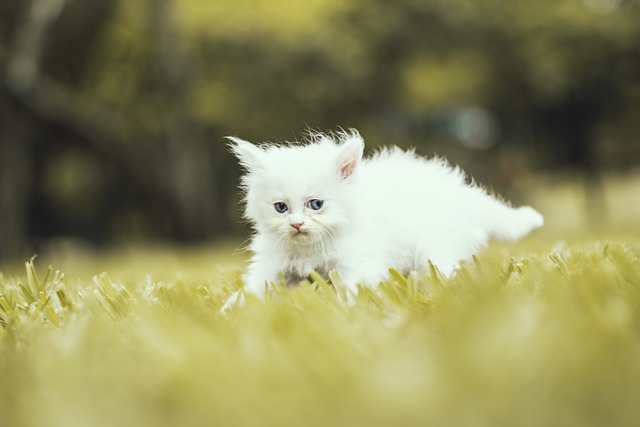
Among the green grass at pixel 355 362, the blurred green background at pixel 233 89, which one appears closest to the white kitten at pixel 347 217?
the green grass at pixel 355 362

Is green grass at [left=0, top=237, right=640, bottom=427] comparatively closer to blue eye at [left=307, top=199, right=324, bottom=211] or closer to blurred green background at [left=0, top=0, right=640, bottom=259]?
blue eye at [left=307, top=199, right=324, bottom=211]

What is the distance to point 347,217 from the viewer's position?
8.43ft

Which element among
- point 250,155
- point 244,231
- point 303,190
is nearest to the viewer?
point 303,190

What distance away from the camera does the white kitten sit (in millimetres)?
2520

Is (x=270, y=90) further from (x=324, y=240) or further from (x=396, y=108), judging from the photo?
(x=324, y=240)

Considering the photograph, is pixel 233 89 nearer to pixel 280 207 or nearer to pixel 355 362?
pixel 280 207

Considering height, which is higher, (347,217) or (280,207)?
(347,217)

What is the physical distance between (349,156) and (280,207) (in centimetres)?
31

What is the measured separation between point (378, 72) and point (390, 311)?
15.9 metres

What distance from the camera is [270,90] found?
1501 cm

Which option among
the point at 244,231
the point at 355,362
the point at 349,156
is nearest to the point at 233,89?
the point at 244,231

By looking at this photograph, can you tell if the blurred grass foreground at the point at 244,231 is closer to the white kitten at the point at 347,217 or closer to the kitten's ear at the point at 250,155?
the white kitten at the point at 347,217

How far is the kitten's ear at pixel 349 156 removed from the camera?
2590 mm

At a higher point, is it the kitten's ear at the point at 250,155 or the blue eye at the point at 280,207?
the kitten's ear at the point at 250,155
